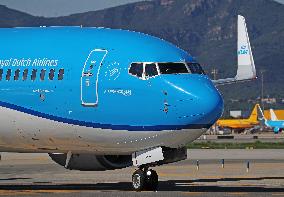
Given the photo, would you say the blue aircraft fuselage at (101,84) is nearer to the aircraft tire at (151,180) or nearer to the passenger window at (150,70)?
the passenger window at (150,70)

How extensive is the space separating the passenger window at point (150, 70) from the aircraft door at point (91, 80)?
176 cm

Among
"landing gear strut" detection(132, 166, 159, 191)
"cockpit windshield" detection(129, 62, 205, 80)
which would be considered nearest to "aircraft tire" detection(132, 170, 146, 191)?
"landing gear strut" detection(132, 166, 159, 191)

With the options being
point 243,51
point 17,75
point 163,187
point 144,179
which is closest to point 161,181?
point 163,187

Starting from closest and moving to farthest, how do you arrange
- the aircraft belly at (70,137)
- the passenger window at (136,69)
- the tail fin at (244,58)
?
1. the aircraft belly at (70,137)
2. the passenger window at (136,69)
3. the tail fin at (244,58)

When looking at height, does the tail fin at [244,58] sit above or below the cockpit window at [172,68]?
above

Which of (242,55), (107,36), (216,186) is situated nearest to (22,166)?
(216,186)

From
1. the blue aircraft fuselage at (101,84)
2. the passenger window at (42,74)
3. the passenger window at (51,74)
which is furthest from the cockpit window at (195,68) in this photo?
the passenger window at (42,74)

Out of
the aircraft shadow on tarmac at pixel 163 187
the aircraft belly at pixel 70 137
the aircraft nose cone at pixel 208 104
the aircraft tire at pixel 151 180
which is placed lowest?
the aircraft shadow on tarmac at pixel 163 187

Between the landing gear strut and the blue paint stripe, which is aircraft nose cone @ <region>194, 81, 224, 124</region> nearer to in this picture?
the blue paint stripe

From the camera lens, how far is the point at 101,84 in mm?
32531

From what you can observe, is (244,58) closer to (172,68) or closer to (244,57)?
(244,57)

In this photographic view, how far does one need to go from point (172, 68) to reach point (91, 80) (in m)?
2.93

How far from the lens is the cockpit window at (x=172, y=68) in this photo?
3222cm

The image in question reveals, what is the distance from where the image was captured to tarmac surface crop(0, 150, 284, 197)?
34034 millimetres
